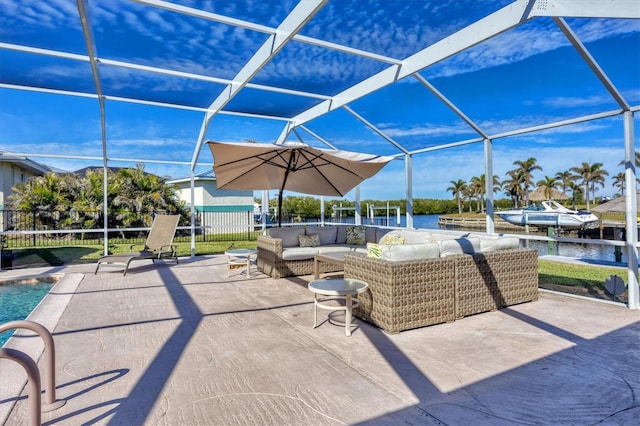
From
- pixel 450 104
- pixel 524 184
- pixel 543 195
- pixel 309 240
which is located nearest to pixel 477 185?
pixel 524 184

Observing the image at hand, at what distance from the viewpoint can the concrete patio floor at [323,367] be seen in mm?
2406

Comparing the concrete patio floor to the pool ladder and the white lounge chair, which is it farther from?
the white lounge chair

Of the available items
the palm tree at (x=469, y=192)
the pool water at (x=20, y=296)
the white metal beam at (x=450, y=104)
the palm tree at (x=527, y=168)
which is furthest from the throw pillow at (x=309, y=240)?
the palm tree at (x=527, y=168)

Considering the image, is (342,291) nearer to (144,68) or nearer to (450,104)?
(450,104)

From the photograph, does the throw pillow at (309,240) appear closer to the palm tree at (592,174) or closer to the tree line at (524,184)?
the tree line at (524,184)

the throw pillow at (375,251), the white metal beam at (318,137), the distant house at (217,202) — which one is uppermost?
the white metal beam at (318,137)

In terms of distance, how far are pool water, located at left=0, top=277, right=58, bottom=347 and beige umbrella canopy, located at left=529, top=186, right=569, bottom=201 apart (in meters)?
42.1

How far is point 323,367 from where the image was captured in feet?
10.2

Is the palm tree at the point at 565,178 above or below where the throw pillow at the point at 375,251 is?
above

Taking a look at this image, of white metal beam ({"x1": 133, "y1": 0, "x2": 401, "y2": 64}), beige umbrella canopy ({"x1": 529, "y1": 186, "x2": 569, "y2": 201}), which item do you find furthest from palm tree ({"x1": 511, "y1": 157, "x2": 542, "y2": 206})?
white metal beam ({"x1": 133, "y1": 0, "x2": 401, "y2": 64})

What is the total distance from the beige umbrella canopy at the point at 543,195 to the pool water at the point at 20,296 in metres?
42.1

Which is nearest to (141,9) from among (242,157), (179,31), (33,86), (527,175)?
(179,31)

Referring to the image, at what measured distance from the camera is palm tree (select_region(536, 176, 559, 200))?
129 ft

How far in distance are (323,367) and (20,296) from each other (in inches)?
233
